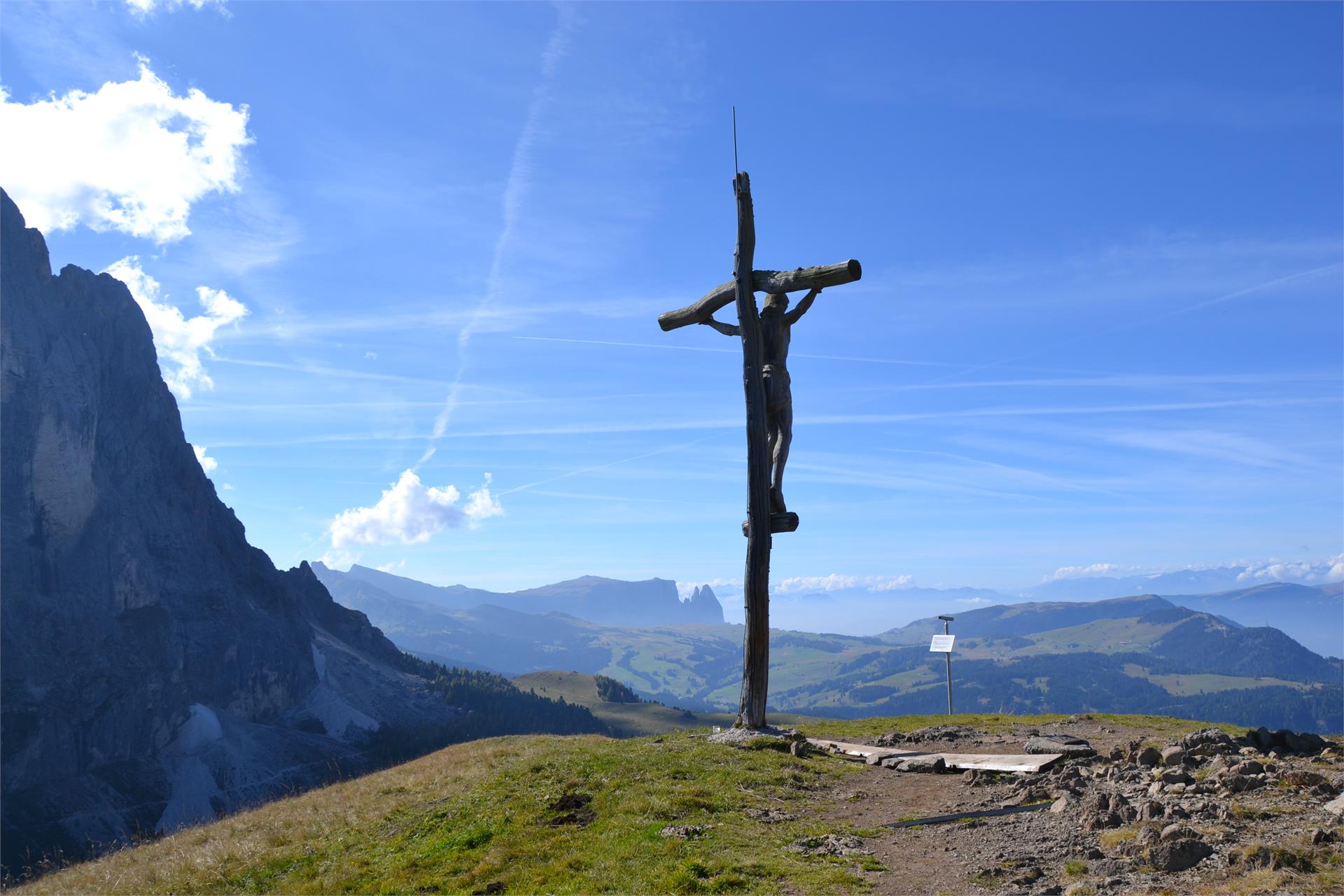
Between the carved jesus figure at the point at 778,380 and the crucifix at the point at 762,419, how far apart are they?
0.02 meters

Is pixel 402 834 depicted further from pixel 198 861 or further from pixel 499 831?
pixel 198 861

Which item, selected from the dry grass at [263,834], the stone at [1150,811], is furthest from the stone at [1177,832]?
the dry grass at [263,834]

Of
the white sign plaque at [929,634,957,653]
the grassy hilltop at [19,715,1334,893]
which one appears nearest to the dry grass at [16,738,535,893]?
the grassy hilltop at [19,715,1334,893]

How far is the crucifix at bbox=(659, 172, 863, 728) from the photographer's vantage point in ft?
73.2

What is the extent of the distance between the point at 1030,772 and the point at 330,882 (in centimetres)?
1235

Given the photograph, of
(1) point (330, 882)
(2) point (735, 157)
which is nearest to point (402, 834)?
(1) point (330, 882)

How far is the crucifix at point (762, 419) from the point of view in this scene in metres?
22.3

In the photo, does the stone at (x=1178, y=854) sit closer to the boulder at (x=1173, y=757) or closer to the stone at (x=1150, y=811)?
the stone at (x=1150, y=811)

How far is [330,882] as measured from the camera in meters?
14.4

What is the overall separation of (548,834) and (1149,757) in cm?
1044

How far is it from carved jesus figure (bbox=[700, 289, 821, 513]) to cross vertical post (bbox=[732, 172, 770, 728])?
0.26m

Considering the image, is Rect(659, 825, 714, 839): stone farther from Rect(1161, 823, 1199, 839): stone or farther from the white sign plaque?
the white sign plaque

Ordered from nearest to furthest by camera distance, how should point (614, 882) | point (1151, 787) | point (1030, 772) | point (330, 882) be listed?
point (614, 882), point (1151, 787), point (330, 882), point (1030, 772)

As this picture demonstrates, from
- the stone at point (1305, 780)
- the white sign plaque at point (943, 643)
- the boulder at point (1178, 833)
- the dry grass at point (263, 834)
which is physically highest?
the white sign plaque at point (943, 643)
